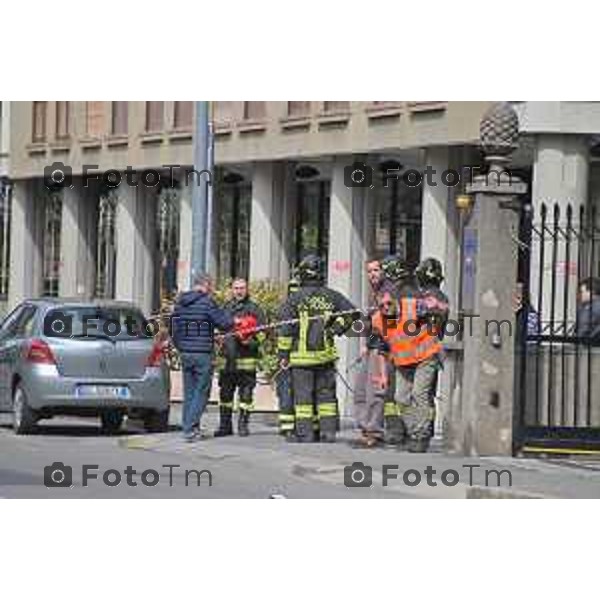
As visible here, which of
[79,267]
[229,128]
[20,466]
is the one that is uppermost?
[229,128]

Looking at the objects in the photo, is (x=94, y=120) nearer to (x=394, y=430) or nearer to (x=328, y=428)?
(x=328, y=428)

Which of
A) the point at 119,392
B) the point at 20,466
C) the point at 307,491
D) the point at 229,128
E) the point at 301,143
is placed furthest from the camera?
the point at 229,128

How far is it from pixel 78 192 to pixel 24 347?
56.2 feet

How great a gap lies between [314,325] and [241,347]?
57.3 inches

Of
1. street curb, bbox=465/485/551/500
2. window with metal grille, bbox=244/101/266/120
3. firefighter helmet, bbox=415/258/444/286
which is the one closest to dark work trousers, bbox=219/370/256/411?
firefighter helmet, bbox=415/258/444/286

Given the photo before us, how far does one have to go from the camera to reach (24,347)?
706 inches

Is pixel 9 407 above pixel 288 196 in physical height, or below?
below

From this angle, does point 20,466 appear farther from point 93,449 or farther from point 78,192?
point 78,192

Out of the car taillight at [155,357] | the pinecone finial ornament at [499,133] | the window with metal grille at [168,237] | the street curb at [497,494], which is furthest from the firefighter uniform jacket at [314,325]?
the window with metal grille at [168,237]

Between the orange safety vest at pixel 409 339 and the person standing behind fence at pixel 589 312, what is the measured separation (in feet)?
4.55

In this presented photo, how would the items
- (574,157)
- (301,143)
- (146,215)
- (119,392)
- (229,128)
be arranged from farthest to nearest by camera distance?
(146,215)
(229,128)
(301,143)
(574,157)
(119,392)

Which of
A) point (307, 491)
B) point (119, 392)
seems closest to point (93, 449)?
point (119, 392)

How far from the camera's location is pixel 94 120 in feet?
108

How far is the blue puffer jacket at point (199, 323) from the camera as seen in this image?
16.5 m
